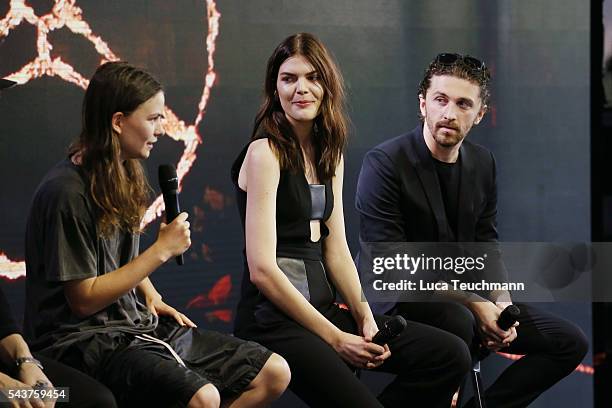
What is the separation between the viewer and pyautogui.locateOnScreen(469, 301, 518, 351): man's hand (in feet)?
9.85

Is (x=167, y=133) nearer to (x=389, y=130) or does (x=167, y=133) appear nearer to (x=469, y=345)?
(x=389, y=130)

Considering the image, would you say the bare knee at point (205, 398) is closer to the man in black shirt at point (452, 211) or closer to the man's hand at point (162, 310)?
the man's hand at point (162, 310)

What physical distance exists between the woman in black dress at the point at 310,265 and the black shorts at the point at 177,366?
7.2 inches

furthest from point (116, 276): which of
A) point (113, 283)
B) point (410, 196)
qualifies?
point (410, 196)

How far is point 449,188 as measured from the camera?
123 inches

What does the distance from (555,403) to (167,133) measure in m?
1.96

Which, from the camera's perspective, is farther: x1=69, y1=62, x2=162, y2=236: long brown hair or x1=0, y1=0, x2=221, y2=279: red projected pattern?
x1=0, y1=0, x2=221, y2=279: red projected pattern

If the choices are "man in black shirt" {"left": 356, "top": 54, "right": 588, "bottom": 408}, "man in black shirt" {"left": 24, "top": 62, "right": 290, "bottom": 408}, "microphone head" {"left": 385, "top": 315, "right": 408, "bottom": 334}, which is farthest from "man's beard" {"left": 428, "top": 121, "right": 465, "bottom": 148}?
"man in black shirt" {"left": 24, "top": 62, "right": 290, "bottom": 408}

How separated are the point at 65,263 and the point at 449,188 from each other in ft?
4.39

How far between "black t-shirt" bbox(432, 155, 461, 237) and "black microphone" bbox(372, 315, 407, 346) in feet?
1.95

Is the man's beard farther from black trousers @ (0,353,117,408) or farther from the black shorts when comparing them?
black trousers @ (0,353,117,408)

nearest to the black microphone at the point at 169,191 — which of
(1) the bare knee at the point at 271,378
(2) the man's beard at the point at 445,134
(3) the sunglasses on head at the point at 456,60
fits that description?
(1) the bare knee at the point at 271,378

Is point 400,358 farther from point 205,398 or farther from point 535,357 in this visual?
point 205,398

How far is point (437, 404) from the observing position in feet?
9.36
